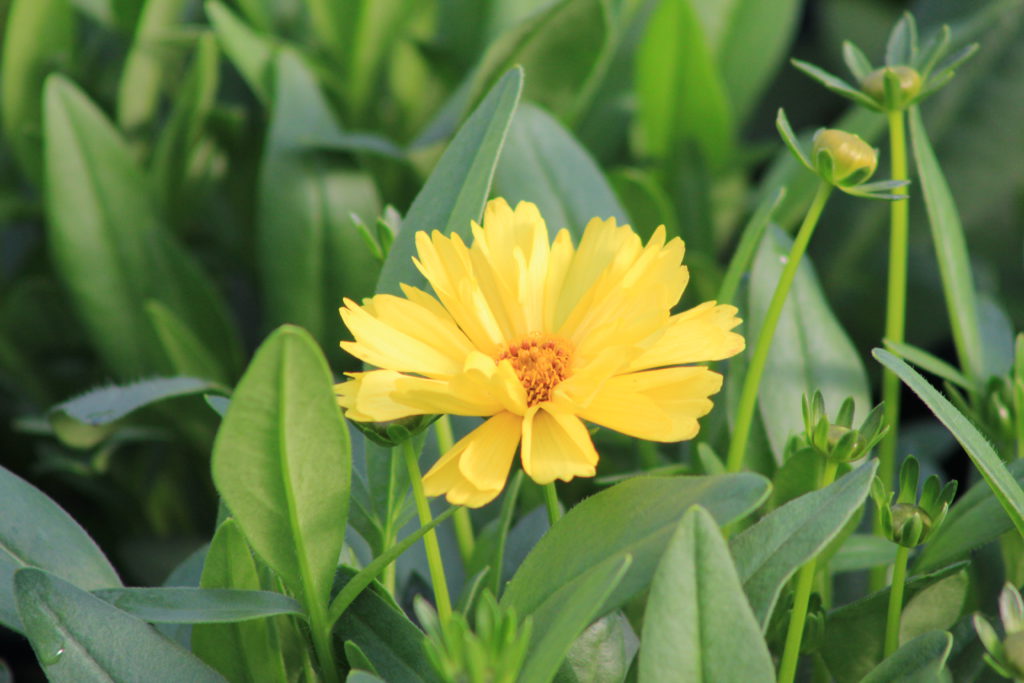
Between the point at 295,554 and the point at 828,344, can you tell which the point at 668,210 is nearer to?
the point at 828,344

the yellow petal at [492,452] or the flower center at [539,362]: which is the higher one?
the flower center at [539,362]

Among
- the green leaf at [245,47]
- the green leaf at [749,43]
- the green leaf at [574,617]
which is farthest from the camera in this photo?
the green leaf at [749,43]

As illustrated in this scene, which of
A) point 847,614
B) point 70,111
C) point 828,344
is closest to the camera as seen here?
point 847,614

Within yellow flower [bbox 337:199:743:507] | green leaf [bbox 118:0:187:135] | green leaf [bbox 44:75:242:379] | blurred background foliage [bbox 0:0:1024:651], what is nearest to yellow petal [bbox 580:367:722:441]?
yellow flower [bbox 337:199:743:507]

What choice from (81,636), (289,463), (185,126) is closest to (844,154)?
(289,463)

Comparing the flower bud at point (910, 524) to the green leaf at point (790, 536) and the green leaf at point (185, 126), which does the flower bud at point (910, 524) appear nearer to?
the green leaf at point (790, 536)

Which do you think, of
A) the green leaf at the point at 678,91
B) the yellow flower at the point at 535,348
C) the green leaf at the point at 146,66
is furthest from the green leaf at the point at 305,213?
the yellow flower at the point at 535,348

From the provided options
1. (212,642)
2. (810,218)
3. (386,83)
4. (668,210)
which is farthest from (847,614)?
(386,83)

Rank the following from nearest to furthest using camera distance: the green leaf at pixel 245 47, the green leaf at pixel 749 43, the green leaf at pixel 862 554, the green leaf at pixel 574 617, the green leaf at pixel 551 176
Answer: the green leaf at pixel 574 617 < the green leaf at pixel 862 554 < the green leaf at pixel 551 176 < the green leaf at pixel 245 47 < the green leaf at pixel 749 43

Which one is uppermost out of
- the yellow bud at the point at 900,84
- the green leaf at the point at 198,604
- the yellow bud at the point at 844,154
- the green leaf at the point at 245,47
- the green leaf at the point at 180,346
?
the yellow bud at the point at 900,84
